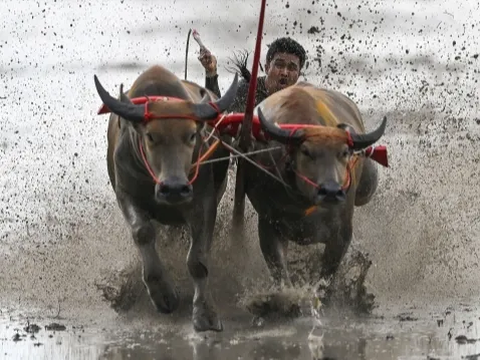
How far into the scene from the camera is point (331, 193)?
11.3 metres

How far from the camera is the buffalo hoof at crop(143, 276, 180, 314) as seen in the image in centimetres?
1175

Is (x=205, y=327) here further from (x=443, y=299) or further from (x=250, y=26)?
(x=250, y=26)

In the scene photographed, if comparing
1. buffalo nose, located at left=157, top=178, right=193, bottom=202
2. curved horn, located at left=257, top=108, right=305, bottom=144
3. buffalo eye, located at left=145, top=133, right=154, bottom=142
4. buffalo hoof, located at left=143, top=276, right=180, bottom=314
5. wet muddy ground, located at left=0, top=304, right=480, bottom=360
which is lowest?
wet muddy ground, located at left=0, top=304, right=480, bottom=360

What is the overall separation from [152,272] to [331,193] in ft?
4.43

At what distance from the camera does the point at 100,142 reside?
727 inches

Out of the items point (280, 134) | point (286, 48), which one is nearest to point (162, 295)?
point (280, 134)

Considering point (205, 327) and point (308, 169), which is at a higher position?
point (308, 169)

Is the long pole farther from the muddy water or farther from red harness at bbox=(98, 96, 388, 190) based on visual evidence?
the muddy water

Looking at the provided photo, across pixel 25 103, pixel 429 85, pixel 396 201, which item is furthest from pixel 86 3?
pixel 396 201

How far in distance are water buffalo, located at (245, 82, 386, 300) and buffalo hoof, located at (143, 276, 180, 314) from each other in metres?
1.01

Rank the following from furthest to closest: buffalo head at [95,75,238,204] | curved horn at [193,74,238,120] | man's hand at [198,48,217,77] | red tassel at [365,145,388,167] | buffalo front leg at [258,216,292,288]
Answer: man's hand at [198,48,217,77] → buffalo front leg at [258,216,292,288] → red tassel at [365,145,388,167] → curved horn at [193,74,238,120] → buffalo head at [95,75,238,204]

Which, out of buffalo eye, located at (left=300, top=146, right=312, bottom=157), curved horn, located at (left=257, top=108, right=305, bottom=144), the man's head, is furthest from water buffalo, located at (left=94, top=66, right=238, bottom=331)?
the man's head

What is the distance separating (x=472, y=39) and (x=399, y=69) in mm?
1550

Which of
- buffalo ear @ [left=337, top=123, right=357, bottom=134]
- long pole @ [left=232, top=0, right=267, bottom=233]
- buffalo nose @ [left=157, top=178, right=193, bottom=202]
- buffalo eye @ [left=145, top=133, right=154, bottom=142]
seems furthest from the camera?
buffalo ear @ [left=337, top=123, right=357, bottom=134]
